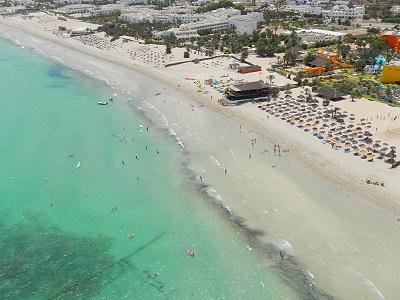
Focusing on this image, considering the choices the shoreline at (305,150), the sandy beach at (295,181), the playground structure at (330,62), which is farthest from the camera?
the playground structure at (330,62)

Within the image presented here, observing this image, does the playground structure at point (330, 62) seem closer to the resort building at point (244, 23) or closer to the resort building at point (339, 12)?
the resort building at point (244, 23)

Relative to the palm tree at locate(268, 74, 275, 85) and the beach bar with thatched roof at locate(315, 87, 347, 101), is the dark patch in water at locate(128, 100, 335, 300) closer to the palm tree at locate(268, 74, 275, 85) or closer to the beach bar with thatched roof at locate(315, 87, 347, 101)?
the beach bar with thatched roof at locate(315, 87, 347, 101)

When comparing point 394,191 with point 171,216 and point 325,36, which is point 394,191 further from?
point 325,36

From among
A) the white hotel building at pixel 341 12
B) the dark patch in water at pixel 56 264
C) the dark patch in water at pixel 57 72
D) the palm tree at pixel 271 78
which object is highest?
the white hotel building at pixel 341 12

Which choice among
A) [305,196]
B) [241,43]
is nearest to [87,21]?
[241,43]

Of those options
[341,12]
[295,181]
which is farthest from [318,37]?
[295,181]

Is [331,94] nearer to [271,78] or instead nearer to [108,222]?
[271,78]

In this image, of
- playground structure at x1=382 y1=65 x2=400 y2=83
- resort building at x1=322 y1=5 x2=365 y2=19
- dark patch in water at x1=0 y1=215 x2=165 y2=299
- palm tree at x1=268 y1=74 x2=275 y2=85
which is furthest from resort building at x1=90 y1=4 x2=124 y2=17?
dark patch in water at x1=0 y1=215 x2=165 y2=299

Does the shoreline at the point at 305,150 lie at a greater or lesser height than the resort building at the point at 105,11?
lesser

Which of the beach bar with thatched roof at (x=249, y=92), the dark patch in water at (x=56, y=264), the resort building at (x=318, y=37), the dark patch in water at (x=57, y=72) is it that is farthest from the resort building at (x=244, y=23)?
the dark patch in water at (x=56, y=264)
